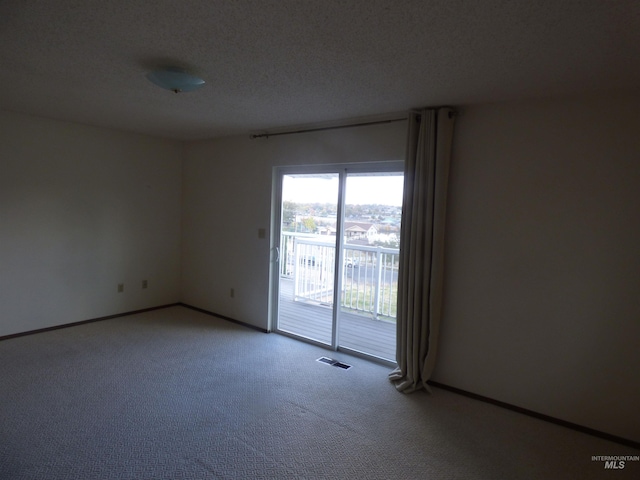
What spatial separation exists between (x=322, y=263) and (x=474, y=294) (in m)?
2.74

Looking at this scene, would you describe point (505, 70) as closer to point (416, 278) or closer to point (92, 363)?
point (416, 278)

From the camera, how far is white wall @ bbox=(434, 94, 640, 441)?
237cm

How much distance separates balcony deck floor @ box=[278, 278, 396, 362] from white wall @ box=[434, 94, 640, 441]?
1011 mm

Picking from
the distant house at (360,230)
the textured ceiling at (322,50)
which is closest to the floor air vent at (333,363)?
the distant house at (360,230)

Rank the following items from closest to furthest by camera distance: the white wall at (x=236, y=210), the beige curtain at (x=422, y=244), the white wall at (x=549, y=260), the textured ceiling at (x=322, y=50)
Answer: the textured ceiling at (x=322, y=50) < the white wall at (x=549, y=260) < the beige curtain at (x=422, y=244) < the white wall at (x=236, y=210)

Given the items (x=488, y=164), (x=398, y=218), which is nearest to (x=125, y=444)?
(x=398, y=218)

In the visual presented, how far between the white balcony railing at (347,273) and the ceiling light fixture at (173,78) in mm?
2385

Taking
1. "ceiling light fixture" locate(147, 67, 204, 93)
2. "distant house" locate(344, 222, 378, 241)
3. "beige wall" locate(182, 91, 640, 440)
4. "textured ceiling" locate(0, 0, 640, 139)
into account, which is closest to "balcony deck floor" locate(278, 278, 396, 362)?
"beige wall" locate(182, 91, 640, 440)

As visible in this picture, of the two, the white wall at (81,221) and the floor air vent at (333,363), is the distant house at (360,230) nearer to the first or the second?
the floor air vent at (333,363)

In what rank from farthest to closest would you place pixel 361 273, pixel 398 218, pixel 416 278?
pixel 361 273
pixel 398 218
pixel 416 278

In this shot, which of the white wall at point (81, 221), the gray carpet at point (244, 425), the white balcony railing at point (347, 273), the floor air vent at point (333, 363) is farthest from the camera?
the white balcony railing at point (347, 273)

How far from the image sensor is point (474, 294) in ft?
9.52

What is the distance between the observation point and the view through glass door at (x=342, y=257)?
3705mm

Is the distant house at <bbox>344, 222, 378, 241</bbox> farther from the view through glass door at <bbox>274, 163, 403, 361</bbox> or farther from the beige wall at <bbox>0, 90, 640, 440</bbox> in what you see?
the beige wall at <bbox>0, 90, 640, 440</bbox>
